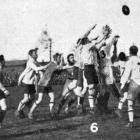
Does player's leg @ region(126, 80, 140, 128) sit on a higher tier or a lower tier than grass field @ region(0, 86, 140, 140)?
higher

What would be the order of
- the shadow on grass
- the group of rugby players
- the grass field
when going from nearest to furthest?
1. the grass field
2. the shadow on grass
3. the group of rugby players

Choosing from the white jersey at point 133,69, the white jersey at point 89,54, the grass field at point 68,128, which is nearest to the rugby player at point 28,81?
the grass field at point 68,128

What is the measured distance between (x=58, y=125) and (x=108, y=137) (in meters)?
2.09

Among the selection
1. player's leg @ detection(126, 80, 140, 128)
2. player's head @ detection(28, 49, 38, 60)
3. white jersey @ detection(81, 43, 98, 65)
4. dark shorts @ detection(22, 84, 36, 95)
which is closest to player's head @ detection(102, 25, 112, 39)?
white jersey @ detection(81, 43, 98, 65)

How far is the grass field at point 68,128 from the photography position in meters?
8.72

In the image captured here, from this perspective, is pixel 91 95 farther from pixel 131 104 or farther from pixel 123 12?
pixel 123 12

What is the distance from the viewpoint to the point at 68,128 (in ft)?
32.1

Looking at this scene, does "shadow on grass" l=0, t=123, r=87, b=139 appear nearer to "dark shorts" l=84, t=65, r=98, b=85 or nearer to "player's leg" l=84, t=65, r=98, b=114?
"player's leg" l=84, t=65, r=98, b=114

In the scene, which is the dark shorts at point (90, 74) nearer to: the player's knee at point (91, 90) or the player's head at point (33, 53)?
the player's knee at point (91, 90)

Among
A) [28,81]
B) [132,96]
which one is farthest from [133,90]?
[28,81]

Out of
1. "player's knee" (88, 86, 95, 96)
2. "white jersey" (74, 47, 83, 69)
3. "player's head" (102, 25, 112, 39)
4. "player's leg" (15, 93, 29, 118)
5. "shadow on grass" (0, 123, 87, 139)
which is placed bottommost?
"shadow on grass" (0, 123, 87, 139)

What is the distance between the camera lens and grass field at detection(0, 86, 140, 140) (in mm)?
8719

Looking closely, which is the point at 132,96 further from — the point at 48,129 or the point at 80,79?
the point at 80,79

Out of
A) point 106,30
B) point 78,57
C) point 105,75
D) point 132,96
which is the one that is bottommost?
point 132,96
